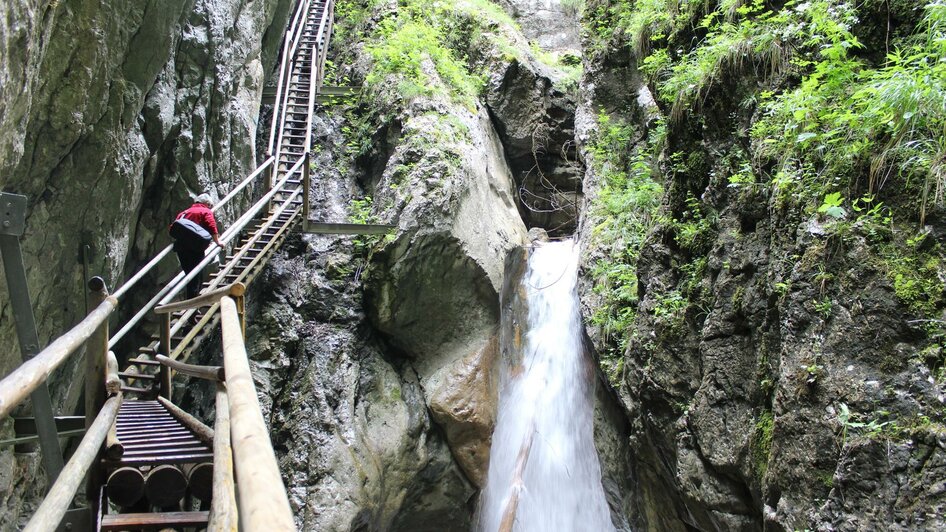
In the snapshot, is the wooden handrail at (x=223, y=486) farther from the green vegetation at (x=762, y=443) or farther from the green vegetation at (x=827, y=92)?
the green vegetation at (x=827, y=92)

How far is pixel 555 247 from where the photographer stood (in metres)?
12.4

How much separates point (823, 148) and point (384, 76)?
33.4 ft

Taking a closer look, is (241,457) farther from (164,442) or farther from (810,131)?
(810,131)

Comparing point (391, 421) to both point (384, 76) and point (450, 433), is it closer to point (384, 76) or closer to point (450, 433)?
point (450, 433)

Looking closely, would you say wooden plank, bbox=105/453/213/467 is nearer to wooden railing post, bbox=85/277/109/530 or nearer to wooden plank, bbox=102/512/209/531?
wooden plank, bbox=102/512/209/531

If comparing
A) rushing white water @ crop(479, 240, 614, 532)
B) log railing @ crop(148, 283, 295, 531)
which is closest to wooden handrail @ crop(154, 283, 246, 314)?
log railing @ crop(148, 283, 295, 531)

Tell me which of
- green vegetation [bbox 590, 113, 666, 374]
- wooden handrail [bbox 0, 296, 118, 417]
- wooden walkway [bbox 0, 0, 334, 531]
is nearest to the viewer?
wooden walkway [bbox 0, 0, 334, 531]

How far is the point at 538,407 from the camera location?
10.4 m

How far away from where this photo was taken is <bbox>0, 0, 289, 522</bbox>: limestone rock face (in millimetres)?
5086

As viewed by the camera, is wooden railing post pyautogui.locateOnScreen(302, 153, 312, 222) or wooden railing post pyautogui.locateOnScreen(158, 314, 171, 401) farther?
wooden railing post pyautogui.locateOnScreen(302, 153, 312, 222)

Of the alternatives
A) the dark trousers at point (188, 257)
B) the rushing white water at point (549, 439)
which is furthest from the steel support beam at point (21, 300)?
the rushing white water at point (549, 439)

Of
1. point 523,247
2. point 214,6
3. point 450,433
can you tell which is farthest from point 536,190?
point 214,6

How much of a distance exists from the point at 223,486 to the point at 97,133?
5.37m

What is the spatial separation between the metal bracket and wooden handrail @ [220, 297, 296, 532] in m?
1.64
